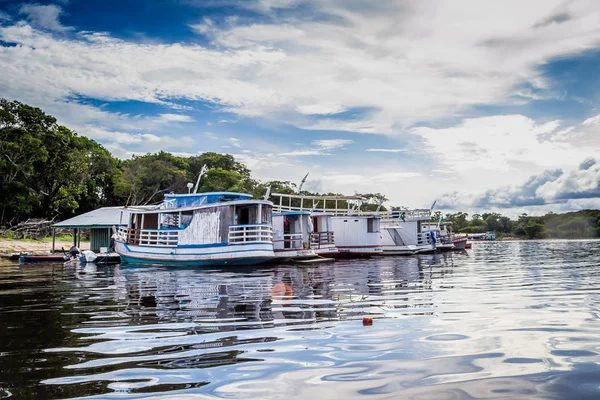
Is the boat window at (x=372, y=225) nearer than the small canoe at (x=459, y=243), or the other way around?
the boat window at (x=372, y=225)

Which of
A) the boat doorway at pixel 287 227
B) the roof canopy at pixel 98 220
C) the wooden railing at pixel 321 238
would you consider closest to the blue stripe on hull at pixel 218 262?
the boat doorway at pixel 287 227

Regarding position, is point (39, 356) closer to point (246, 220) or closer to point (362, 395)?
point (362, 395)

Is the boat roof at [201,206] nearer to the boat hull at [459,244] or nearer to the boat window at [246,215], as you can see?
the boat window at [246,215]

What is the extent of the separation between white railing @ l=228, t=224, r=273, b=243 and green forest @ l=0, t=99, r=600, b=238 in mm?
5333

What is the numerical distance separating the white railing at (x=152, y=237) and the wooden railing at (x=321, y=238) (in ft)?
30.0

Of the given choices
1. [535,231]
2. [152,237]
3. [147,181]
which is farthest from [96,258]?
[535,231]

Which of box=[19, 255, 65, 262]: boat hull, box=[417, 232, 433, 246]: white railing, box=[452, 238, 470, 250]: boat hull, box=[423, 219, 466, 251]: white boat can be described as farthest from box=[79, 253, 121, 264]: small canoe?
box=[452, 238, 470, 250]: boat hull

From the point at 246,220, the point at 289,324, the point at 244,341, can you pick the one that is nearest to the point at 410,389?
the point at 244,341

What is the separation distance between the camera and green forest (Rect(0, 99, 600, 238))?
41031mm

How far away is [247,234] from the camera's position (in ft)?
76.9

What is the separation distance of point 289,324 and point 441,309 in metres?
2.81

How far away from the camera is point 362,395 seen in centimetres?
377

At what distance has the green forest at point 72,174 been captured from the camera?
41031 millimetres

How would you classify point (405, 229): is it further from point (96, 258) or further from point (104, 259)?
point (96, 258)
